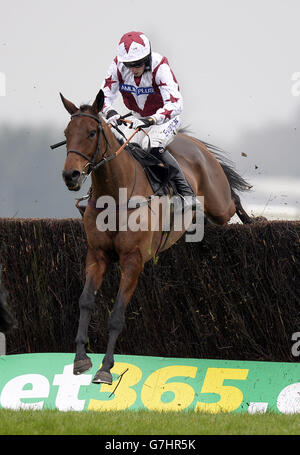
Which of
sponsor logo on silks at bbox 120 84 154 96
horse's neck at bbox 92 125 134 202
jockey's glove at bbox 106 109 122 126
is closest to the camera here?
horse's neck at bbox 92 125 134 202

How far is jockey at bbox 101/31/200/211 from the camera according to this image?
7191 mm

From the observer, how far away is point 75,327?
852 centimetres

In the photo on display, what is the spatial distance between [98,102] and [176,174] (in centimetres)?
138

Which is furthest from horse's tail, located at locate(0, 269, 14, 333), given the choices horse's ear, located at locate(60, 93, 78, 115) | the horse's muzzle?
horse's ear, located at locate(60, 93, 78, 115)

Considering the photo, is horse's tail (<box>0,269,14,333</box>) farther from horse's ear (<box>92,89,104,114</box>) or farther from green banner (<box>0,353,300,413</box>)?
horse's ear (<box>92,89,104,114</box>)

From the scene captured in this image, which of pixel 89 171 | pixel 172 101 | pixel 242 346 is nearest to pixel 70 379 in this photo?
pixel 242 346

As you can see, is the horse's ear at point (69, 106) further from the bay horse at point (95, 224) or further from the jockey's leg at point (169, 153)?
the jockey's leg at point (169, 153)

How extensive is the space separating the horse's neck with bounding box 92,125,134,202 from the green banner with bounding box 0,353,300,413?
1.75 m

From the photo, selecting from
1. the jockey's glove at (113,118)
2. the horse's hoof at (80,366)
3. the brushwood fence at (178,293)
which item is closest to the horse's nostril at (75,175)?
the jockey's glove at (113,118)

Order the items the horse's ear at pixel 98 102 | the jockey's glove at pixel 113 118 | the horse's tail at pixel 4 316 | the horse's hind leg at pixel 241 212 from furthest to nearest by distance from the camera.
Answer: the horse's hind leg at pixel 241 212, the jockey's glove at pixel 113 118, the horse's ear at pixel 98 102, the horse's tail at pixel 4 316

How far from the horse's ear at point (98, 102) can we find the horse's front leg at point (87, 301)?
45.7 inches

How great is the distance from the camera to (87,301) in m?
6.53

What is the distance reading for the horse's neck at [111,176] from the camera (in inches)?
267
